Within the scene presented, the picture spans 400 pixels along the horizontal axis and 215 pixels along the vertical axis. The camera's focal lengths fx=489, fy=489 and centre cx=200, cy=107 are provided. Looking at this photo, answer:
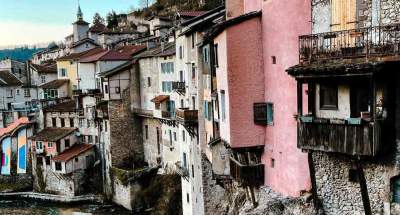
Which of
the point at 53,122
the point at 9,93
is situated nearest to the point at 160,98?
the point at 53,122

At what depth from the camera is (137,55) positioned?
195ft

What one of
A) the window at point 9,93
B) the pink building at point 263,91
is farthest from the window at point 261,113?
the window at point 9,93

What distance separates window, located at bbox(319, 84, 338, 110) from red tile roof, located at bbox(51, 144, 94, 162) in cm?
4769

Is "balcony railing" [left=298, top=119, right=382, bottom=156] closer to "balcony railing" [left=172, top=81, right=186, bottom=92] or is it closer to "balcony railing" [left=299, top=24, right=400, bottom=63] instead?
"balcony railing" [left=299, top=24, right=400, bottom=63]

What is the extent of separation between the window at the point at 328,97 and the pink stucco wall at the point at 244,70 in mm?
5067

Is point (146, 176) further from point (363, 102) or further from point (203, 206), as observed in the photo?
point (363, 102)

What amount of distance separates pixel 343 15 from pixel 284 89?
419 cm

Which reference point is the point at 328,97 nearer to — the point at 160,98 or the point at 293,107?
the point at 293,107

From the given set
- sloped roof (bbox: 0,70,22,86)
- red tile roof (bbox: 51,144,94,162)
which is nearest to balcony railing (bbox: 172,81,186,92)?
red tile roof (bbox: 51,144,94,162)

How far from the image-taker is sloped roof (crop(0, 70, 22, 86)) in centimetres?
8099

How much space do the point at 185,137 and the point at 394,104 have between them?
27053mm

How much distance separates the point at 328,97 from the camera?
16.0 meters

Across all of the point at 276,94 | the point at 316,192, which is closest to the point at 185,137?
the point at 276,94

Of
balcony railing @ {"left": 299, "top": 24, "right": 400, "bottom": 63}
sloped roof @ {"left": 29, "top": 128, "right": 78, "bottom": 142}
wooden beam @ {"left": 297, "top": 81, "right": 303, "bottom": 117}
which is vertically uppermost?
balcony railing @ {"left": 299, "top": 24, "right": 400, "bottom": 63}
